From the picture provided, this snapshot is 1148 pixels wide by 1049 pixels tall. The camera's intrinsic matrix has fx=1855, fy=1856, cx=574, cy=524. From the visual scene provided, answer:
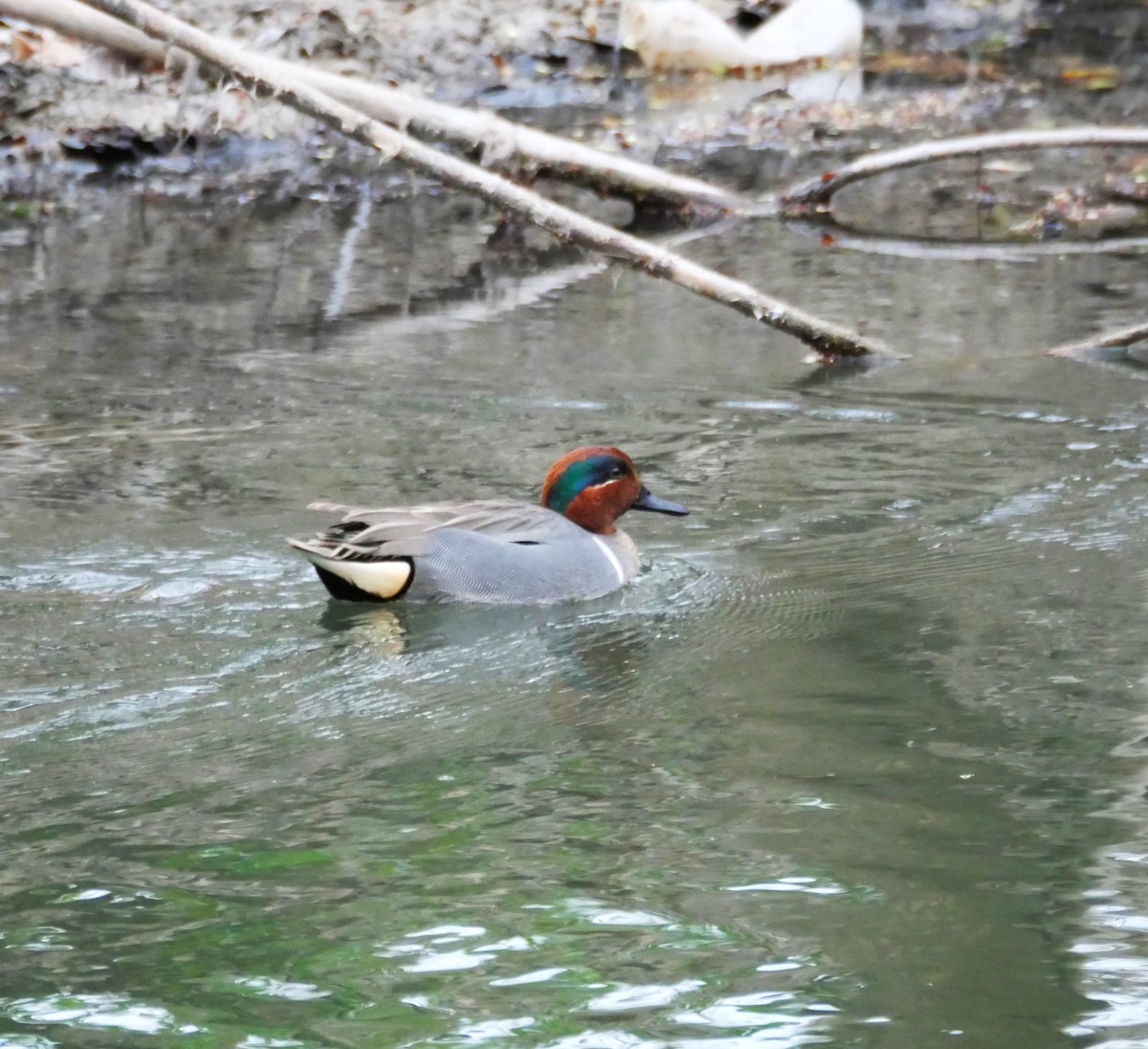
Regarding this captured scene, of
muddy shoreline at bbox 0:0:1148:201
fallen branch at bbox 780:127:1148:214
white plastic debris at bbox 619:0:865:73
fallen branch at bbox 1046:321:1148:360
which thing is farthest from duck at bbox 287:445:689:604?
white plastic debris at bbox 619:0:865:73

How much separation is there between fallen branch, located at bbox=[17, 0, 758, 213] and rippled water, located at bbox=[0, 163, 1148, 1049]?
2787 millimetres

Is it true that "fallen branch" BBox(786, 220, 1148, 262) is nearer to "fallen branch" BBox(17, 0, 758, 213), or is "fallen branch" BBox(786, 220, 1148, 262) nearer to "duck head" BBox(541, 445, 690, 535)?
"fallen branch" BBox(17, 0, 758, 213)

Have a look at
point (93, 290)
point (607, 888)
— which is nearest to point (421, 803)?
point (607, 888)

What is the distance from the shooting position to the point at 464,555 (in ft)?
22.4

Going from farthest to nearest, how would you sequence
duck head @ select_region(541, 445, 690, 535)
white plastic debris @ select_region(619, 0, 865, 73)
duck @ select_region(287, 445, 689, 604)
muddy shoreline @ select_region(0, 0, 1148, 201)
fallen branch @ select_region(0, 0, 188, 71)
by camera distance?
white plastic debris @ select_region(619, 0, 865, 73) → muddy shoreline @ select_region(0, 0, 1148, 201) → fallen branch @ select_region(0, 0, 188, 71) → duck head @ select_region(541, 445, 690, 535) → duck @ select_region(287, 445, 689, 604)

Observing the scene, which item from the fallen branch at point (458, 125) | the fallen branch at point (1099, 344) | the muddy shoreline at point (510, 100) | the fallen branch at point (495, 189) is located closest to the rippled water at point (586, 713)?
the fallen branch at point (1099, 344)

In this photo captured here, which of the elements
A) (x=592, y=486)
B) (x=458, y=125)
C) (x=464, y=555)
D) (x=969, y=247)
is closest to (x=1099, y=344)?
(x=969, y=247)

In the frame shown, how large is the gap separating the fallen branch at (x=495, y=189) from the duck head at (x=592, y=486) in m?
2.65

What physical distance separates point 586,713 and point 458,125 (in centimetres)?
884

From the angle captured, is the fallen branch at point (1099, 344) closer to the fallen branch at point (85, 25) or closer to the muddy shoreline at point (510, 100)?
the fallen branch at point (85, 25)

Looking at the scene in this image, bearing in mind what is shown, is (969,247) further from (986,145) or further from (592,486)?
(592,486)

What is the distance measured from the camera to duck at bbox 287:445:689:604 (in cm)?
678

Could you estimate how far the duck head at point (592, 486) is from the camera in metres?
7.34

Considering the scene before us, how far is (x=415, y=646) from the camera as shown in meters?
6.54
